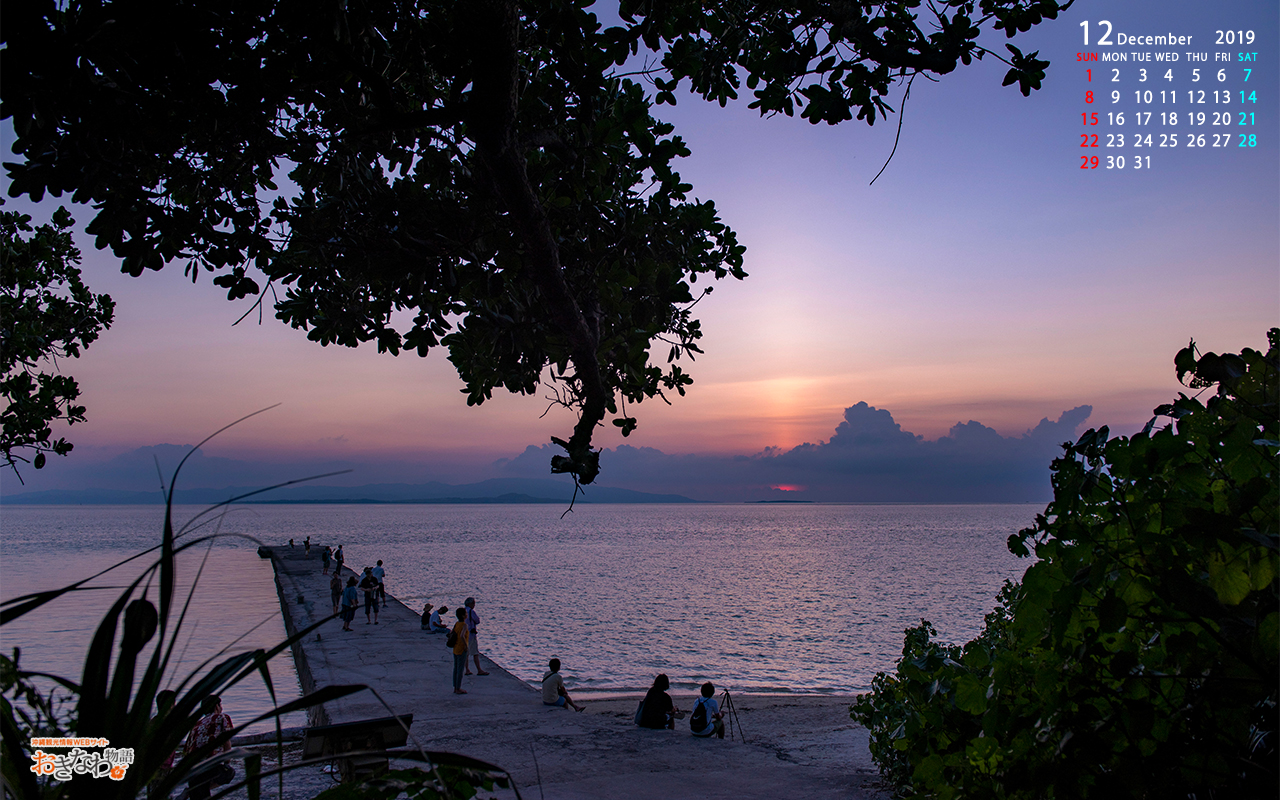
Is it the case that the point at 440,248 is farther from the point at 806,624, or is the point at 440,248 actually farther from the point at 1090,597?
the point at 806,624

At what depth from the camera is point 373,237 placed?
4.41 metres

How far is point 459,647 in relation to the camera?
44.3 feet

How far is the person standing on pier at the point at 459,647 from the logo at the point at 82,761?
12144 mm

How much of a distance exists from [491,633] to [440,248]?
1252 inches

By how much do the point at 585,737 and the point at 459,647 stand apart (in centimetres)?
418

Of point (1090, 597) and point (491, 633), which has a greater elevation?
point (1090, 597)

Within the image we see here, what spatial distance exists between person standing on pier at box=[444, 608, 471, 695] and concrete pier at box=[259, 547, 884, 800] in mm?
289

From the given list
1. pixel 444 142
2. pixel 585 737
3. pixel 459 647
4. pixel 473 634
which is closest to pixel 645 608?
pixel 473 634

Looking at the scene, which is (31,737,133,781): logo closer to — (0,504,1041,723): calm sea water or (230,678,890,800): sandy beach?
(0,504,1041,723): calm sea water

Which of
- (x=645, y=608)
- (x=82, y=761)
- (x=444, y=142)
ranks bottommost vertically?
(x=645, y=608)

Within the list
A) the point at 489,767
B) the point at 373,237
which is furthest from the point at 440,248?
the point at 489,767

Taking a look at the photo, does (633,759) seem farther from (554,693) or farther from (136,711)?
(136,711)

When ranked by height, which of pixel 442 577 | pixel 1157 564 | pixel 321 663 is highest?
pixel 1157 564

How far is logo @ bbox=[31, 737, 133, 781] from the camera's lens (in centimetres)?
158
